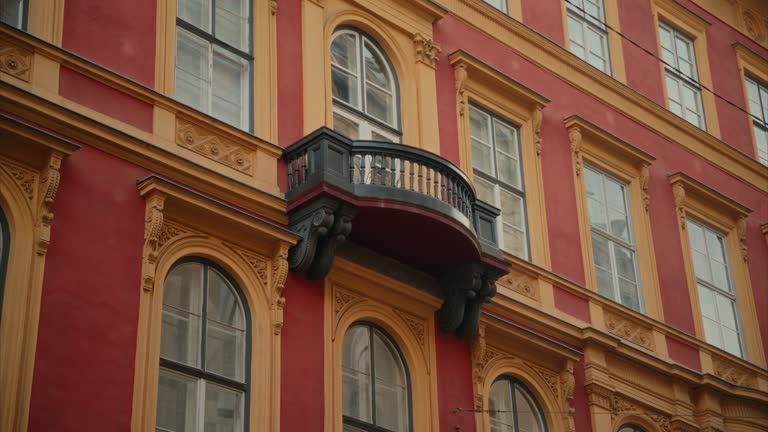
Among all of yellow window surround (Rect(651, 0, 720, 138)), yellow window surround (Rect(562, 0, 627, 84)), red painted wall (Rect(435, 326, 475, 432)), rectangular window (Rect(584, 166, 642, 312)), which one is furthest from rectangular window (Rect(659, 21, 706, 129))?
red painted wall (Rect(435, 326, 475, 432))

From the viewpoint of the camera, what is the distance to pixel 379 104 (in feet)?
57.6

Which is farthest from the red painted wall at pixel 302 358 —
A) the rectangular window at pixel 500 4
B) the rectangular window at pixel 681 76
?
the rectangular window at pixel 681 76

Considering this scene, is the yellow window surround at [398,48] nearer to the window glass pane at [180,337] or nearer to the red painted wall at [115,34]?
the red painted wall at [115,34]

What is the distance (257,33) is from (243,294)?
3.56 meters

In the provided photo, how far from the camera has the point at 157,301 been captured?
44.0 feet

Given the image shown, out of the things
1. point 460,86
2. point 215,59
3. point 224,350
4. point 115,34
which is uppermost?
point 460,86

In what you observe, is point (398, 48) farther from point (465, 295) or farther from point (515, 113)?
point (465, 295)

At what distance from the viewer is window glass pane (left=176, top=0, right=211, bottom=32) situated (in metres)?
15.7

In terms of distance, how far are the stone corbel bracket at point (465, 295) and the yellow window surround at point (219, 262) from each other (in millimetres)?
2426

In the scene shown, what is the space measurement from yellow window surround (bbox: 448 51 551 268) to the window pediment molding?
68 centimetres

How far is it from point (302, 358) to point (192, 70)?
358 centimetres

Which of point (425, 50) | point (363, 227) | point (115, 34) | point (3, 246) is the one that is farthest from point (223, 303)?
point (425, 50)

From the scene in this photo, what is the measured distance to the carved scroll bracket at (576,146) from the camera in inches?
781

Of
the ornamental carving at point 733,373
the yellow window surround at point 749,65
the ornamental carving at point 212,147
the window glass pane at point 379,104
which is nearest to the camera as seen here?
the ornamental carving at point 212,147
